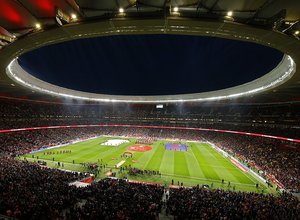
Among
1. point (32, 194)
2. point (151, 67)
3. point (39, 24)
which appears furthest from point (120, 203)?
point (151, 67)

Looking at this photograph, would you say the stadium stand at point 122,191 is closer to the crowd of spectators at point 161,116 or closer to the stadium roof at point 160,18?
the crowd of spectators at point 161,116

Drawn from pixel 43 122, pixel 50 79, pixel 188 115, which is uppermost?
pixel 50 79

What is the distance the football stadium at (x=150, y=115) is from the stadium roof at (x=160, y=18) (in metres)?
0.06

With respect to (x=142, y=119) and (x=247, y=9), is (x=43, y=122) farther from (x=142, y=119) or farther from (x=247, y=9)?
(x=247, y=9)

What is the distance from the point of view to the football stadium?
9930 mm

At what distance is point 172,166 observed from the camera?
3547cm

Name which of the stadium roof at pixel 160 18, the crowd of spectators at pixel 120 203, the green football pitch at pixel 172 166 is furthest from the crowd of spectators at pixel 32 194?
the stadium roof at pixel 160 18

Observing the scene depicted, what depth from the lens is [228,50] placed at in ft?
163

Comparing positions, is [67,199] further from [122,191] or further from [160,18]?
[160,18]

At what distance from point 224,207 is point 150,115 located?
73.5m

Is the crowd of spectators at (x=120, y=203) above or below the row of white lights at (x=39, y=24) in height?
below

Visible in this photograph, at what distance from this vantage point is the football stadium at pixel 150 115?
32.6 feet

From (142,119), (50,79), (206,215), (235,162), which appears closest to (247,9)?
(206,215)

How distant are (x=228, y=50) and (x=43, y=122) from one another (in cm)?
5732
